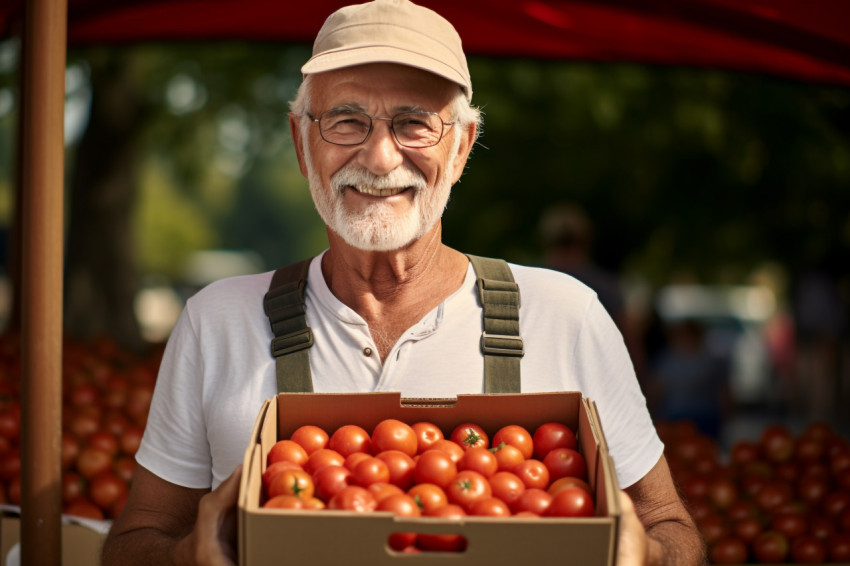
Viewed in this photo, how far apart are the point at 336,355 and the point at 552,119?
28.6 feet

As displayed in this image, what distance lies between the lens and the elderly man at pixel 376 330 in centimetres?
228

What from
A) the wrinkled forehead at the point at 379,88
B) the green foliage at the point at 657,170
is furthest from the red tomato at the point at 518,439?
the green foliage at the point at 657,170

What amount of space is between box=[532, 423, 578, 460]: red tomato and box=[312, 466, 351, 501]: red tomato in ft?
1.46

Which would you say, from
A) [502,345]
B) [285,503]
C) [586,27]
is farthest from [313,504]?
[586,27]

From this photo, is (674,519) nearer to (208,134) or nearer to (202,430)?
(202,430)

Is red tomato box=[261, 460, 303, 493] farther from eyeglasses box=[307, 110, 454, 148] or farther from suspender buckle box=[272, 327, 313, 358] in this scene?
eyeglasses box=[307, 110, 454, 148]

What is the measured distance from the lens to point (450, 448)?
1.96 metres

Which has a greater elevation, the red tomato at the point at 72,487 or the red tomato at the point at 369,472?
the red tomato at the point at 369,472

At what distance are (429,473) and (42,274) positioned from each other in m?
1.14

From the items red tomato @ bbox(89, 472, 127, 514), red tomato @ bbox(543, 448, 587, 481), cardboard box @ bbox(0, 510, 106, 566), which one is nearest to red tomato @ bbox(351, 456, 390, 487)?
red tomato @ bbox(543, 448, 587, 481)

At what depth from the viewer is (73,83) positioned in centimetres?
912

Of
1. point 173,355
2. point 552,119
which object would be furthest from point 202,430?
point 552,119

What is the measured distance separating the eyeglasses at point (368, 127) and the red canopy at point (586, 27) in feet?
5.73

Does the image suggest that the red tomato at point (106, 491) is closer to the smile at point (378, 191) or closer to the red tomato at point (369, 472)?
the smile at point (378, 191)
